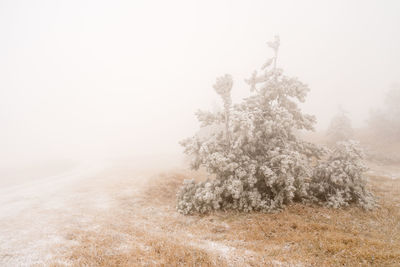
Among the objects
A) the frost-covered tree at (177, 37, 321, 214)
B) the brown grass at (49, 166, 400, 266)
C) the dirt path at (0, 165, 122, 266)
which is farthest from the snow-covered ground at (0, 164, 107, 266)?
the frost-covered tree at (177, 37, 321, 214)

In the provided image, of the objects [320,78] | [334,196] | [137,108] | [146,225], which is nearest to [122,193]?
[146,225]

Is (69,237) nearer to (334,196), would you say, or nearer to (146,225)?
(146,225)

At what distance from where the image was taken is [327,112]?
131 meters

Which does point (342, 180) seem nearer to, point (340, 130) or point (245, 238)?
point (245, 238)

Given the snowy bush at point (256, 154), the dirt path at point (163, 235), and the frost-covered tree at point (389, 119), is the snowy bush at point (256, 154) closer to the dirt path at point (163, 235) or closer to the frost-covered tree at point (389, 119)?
the dirt path at point (163, 235)

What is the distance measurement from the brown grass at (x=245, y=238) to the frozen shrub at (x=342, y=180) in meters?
0.76

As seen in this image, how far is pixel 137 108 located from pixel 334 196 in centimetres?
18180

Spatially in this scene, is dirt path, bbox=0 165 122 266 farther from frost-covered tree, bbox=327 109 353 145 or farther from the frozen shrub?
frost-covered tree, bbox=327 109 353 145

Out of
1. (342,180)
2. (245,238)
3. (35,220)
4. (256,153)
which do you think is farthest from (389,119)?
(35,220)

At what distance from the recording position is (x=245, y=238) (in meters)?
Result: 11.5

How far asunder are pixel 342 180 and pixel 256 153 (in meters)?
5.38

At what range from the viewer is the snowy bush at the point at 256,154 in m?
13.5

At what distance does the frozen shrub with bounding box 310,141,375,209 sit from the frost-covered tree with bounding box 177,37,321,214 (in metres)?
0.99

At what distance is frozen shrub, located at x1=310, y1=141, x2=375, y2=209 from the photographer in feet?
45.9
